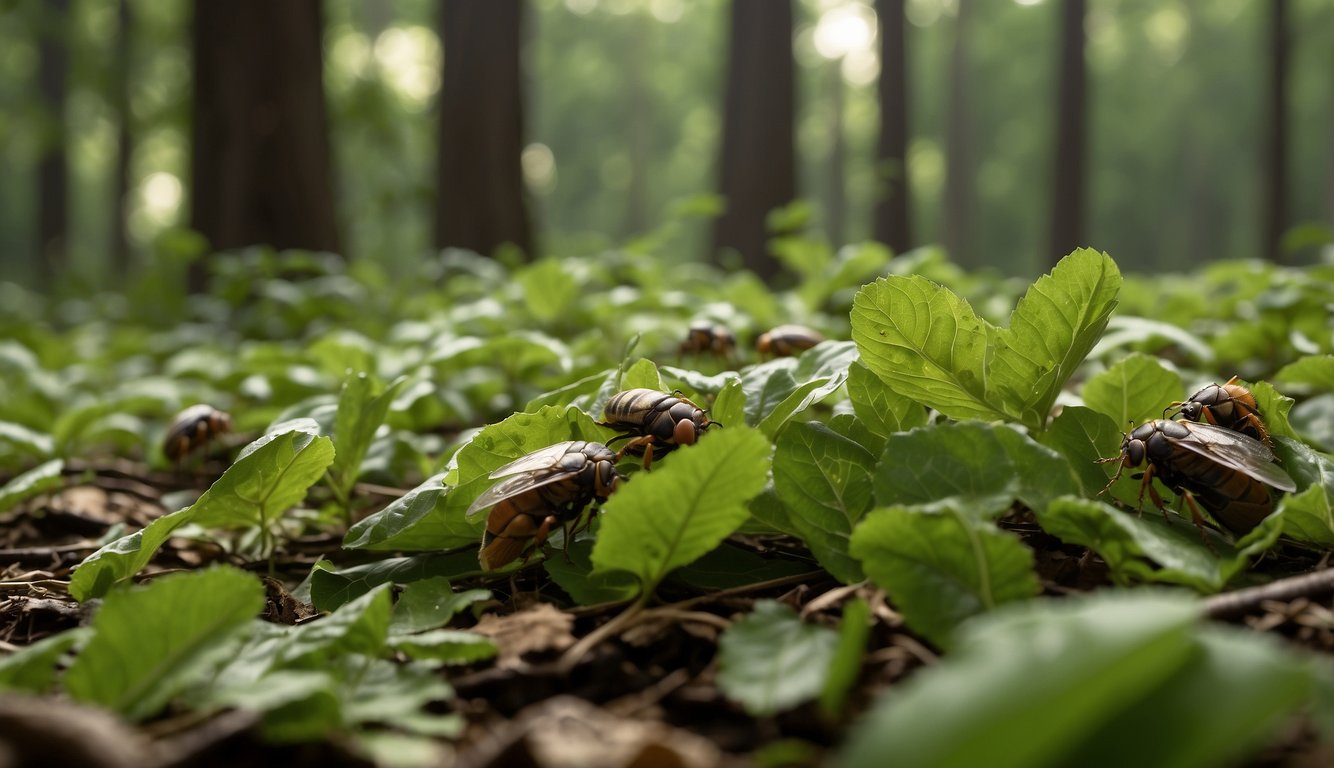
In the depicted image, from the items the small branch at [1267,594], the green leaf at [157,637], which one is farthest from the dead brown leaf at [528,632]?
the small branch at [1267,594]

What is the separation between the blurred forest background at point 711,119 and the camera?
10.9m

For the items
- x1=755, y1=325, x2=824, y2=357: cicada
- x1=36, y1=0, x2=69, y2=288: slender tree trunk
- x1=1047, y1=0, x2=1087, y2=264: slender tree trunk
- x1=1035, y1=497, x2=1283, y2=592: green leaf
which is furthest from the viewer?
x1=36, y1=0, x2=69, y2=288: slender tree trunk

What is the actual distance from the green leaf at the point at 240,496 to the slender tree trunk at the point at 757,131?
8268 millimetres

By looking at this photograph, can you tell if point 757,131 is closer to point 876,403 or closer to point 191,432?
point 191,432

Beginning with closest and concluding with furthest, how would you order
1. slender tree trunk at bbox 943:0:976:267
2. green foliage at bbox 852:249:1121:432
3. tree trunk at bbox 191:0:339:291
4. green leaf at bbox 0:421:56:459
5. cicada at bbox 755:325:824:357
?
green foliage at bbox 852:249:1121:432, green leaf at bbox 0:421:56:459, cicada at bbox 755:325:824:357, tree trunk at bbox 191:0:339:291, slender tree trunk at bbox 943:0:976:267

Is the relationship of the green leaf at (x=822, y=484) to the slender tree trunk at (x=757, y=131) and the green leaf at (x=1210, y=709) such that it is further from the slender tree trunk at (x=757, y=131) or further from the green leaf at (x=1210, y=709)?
the slender tree trunk at (x=757, y=131)

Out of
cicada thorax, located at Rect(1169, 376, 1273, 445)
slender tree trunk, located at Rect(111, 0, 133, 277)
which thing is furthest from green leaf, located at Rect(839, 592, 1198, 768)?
slender tree trunk, located at Rect(111, 0, 133, 277)

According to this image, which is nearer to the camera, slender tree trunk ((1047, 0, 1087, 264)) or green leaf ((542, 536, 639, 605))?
green leaf ((542, 536, 639, 605))

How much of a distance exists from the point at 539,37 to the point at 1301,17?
32.2 metres

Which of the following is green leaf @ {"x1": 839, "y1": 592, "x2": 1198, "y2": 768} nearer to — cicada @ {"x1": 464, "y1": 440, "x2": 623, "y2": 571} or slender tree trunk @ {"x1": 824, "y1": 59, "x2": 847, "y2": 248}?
cicada @ {"x1": 464, "y1": 440, "x2": 623, "y2": 571}

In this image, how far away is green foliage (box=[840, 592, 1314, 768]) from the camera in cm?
80

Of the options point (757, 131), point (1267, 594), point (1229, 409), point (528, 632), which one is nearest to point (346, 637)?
point (528, 632)

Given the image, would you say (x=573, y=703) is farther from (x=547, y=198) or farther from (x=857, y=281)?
(x=547, y=198)

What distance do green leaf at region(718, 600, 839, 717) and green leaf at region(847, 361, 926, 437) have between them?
0.60 metres
